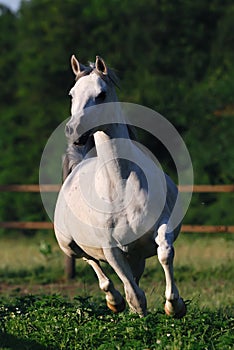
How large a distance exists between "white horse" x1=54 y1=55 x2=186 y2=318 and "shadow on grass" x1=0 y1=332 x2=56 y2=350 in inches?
37.0

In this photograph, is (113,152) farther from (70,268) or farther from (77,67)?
(70,268)

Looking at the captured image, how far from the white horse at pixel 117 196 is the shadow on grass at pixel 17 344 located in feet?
3.08

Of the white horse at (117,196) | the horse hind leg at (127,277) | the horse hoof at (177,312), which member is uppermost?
the white horse at (117,196)

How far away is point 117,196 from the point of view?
6.16 meters

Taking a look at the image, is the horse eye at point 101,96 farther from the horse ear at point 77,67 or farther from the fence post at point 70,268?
the fence post at point 70,268

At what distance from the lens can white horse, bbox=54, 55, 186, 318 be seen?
5895 mm

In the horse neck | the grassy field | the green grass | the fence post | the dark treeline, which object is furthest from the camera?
the dark treeline

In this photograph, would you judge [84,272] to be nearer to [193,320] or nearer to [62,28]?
[193,320]

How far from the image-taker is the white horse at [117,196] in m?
5.89

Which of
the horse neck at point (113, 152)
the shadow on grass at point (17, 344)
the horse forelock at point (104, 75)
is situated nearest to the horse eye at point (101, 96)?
the horse forelock at point (104, 75)

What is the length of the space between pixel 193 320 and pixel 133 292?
0.65 m

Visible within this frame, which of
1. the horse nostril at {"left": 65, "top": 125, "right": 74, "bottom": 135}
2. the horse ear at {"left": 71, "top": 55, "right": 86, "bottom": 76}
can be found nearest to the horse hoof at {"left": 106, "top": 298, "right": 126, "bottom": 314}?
the horse nostril at {"left": 65, "top": 125, "right": 74, "bottom": 135}

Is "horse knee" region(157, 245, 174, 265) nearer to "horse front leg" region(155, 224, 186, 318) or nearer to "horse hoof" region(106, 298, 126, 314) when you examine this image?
"horse front leg" region(155, 224, 186, 318)

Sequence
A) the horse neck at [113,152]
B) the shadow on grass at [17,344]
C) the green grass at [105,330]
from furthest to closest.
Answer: the horse neck at [113,152] < the shadow on grass at [17,344] < the green grass at [105,330]
